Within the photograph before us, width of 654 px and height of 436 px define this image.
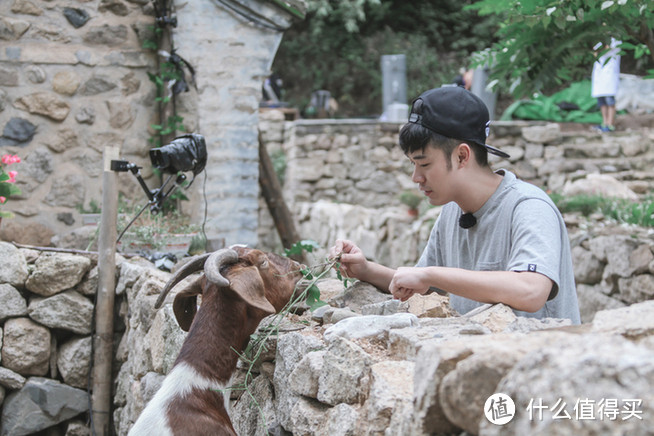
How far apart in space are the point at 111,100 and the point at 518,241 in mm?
4713

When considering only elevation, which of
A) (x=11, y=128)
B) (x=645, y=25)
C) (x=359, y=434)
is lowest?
(x=359, y=434)

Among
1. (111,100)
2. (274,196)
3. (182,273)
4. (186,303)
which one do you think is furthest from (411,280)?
(274,196)

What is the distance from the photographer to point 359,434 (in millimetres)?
1743

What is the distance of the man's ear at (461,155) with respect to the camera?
2.40m

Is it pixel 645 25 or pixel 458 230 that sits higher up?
pixel 645 25

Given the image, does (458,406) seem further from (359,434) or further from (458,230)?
(458,230)

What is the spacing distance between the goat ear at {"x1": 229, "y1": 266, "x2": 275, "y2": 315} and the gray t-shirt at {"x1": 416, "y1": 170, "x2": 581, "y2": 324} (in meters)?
0.80

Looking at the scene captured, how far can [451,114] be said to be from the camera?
7.76 ft

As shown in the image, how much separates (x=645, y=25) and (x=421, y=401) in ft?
12.2

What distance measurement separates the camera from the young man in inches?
84.7

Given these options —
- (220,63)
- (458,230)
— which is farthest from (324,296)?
(220,63)

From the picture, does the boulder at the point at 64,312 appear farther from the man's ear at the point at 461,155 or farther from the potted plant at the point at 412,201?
the potted plant at the point at 412,201

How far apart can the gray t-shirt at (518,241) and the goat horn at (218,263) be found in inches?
35.6

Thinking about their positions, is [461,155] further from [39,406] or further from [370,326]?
[39,406]
